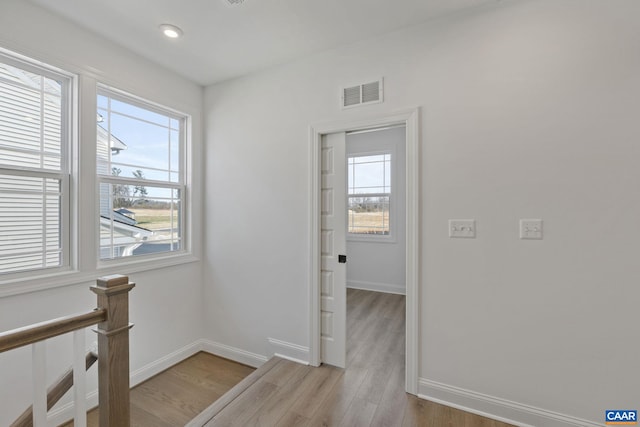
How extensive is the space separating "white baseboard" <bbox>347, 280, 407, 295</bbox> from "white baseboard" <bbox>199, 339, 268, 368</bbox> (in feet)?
8.28

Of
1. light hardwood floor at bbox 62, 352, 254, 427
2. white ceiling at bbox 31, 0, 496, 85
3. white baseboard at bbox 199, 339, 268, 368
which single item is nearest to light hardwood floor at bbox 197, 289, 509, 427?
white baseboard at bbox 199, 339, 268, 368

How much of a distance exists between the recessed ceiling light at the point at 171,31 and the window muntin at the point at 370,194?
315 cm

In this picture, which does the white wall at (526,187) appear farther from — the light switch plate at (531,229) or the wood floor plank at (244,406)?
the wood floor plank at (244,406)

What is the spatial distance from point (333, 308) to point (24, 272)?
2284mm

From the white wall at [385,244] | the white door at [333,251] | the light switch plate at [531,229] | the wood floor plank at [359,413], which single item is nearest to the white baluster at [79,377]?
the wood floor plank at [359,413]

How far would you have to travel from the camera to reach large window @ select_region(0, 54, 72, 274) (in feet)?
6.04

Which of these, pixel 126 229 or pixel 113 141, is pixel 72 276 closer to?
pixel 126 229

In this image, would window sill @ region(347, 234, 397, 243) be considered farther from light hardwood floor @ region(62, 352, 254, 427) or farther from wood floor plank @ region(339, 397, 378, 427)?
wood floor plank @ region(339, 397, 378, 427)

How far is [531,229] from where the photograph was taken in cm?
176

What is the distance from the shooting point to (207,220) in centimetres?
309

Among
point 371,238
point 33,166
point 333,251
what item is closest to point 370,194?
point 371,238

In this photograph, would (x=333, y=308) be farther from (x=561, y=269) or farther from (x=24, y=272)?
(x=24, y=272)

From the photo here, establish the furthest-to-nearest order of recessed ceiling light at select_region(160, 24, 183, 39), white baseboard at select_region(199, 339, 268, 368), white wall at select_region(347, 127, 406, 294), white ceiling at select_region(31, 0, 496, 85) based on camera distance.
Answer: white wall at select_region(347, 127, 406, 294) < white baseboard at select_region(199, 339, 268, 368) < recessed ceiling light at select_region(160, 24, 183, 39) < white ceiling at select_region(31, 0, 496, 85)

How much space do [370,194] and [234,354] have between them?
319cm
